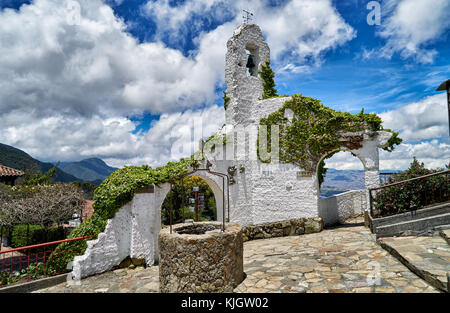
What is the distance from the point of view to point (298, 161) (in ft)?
32.6

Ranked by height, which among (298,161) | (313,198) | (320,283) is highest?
(298,161)

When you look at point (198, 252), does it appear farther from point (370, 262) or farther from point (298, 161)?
point (298, 161)

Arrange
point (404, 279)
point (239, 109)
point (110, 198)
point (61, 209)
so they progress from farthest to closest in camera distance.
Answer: point (61, 209) < point (239, 109) < point (110, 198) < point (404, 279)

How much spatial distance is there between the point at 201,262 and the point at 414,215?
19.5ft

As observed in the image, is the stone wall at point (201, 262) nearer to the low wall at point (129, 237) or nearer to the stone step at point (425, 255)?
the low wall at point (129, 237)

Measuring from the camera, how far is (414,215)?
22.6ft

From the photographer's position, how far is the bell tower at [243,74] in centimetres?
1065

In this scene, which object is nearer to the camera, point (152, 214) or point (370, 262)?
point (370, 262)

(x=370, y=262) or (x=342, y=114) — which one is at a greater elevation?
(x=342, y=114)

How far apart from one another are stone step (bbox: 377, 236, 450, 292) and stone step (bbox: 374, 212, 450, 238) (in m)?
0.20

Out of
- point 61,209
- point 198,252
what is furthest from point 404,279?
point 61,209

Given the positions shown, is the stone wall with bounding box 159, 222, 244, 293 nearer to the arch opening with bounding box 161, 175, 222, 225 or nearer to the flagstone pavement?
the flagstone pavement

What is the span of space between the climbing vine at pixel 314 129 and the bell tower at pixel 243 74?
3.49 ft

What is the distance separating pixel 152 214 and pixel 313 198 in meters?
5.90
